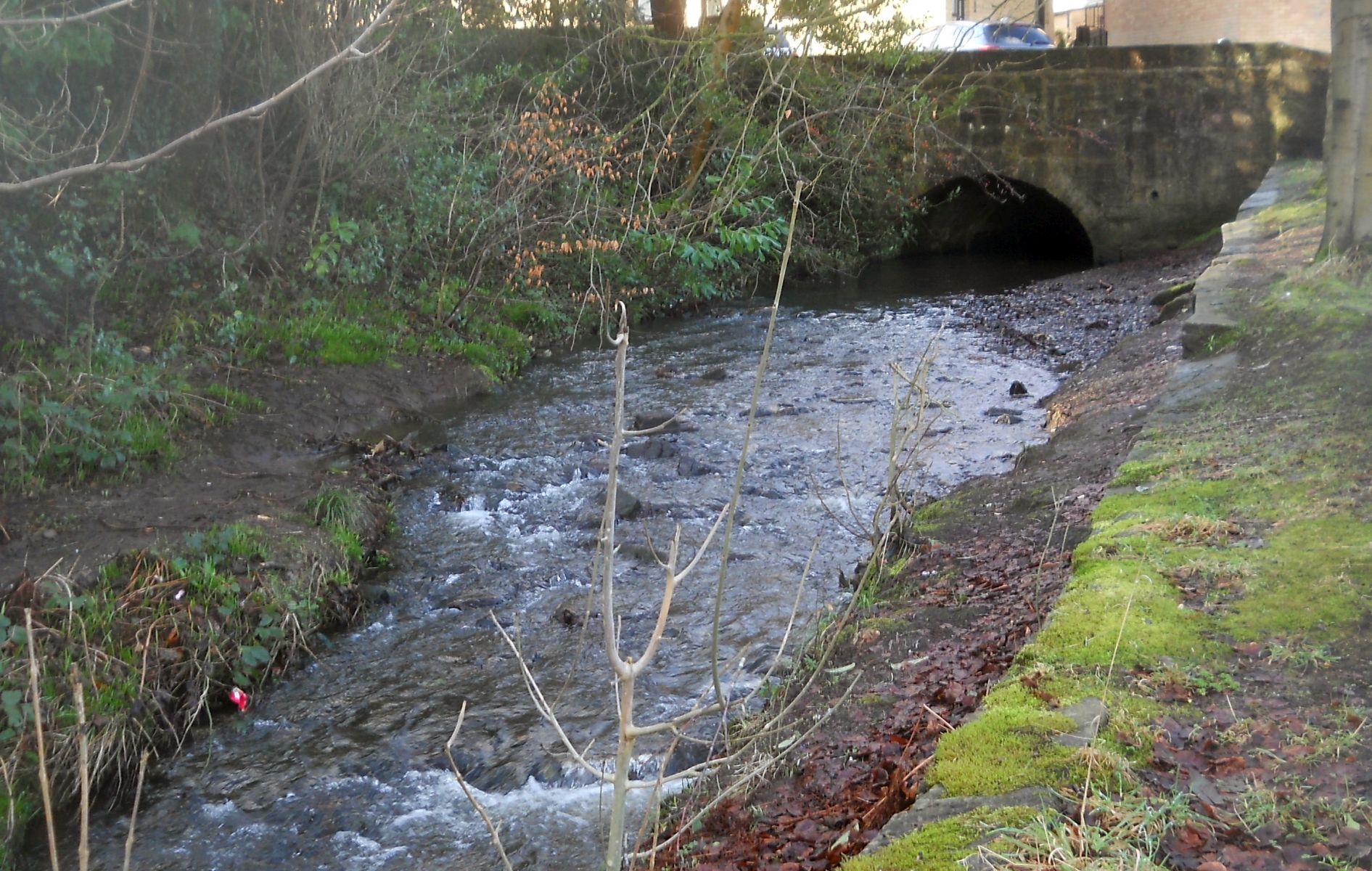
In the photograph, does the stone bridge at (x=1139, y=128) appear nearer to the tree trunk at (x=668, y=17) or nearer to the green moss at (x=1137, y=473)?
the tree trunk at (x=668, y=17)

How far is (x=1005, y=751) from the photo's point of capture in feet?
9.77

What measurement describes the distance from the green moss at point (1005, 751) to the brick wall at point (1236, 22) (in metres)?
28.8

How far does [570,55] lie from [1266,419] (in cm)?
Result: 1055

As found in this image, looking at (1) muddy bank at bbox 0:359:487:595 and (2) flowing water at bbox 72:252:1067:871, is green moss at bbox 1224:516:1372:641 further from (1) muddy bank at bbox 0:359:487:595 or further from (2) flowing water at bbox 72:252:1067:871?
(1) muddy bank at bbox 0:359:487:595

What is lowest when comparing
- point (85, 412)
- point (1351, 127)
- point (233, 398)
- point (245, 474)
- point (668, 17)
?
point (245, 474)

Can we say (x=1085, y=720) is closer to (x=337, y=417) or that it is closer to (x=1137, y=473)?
(x=1137, y=473)

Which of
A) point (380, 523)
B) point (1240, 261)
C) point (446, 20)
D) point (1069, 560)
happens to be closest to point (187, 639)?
point (380, 523)

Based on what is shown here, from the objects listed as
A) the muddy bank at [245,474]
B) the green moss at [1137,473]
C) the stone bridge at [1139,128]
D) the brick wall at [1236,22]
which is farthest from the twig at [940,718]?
the brick wall at [1236,22]

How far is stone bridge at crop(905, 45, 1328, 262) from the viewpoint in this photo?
1819cm

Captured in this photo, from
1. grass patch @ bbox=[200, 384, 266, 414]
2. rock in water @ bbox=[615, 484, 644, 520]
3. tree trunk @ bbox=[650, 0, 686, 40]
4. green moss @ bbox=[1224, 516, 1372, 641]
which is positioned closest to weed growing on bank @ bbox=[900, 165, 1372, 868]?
green moss @ bbox=[1224, 516, 1372, 641]

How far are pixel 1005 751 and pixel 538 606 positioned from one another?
3.52m

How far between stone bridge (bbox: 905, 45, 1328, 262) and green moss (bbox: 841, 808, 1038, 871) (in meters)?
16.5

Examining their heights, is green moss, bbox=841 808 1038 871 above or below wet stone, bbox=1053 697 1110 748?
below

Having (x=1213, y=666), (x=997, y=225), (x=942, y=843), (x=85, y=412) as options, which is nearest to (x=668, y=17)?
(x=85, y=412)
